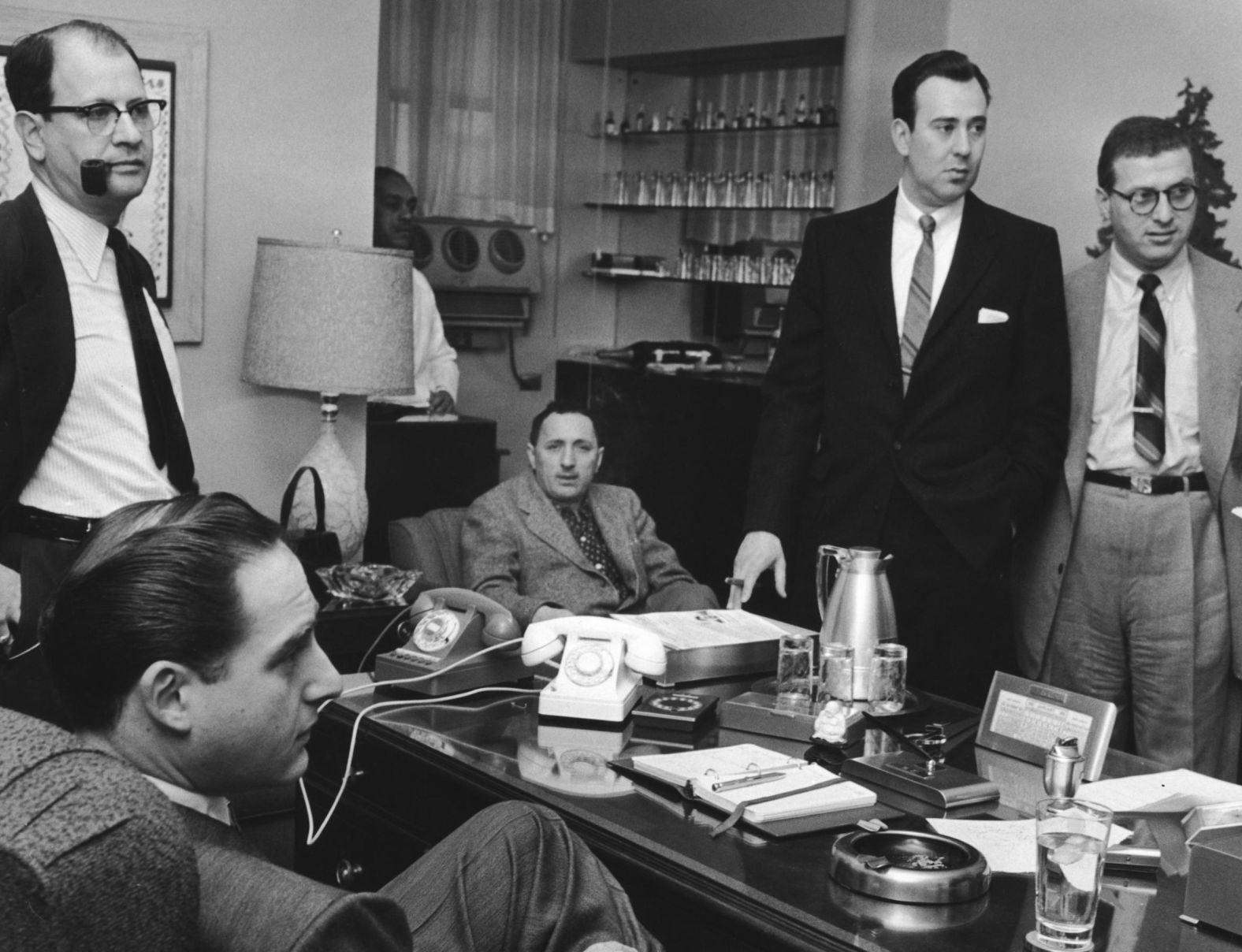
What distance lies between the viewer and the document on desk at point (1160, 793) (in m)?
2.01

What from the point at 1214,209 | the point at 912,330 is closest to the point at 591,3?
the point at 1214,209

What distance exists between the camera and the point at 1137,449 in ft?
10.9

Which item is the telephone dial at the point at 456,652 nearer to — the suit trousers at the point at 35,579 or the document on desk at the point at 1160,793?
the suit trousers at the point at 35,579

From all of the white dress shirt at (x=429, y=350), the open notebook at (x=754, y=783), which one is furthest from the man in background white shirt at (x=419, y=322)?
the open notebook at (x=754, y=783)

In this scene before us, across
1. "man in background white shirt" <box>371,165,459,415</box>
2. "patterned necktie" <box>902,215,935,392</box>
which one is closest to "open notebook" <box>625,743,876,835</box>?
"patterned necktie" <box>902,215,935,392</box>

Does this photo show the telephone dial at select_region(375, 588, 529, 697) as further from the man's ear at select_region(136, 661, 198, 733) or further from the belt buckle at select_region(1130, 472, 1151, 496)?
the belt buckle at select_region(1130, 472, 1151, 496)

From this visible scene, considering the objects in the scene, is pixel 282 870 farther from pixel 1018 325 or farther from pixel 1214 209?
pixel 1214 209

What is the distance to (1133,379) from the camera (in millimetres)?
3322

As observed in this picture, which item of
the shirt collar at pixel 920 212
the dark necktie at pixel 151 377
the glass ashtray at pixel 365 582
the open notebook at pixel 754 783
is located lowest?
the glass ashtray at pixel 365 582

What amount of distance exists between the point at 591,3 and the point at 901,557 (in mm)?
5561

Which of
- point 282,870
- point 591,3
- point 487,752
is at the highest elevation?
point 591,3

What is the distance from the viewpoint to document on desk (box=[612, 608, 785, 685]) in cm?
268

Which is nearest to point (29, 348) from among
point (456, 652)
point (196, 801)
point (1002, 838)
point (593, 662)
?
point (456, 652)

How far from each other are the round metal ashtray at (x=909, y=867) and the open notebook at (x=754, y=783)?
0.12 m
